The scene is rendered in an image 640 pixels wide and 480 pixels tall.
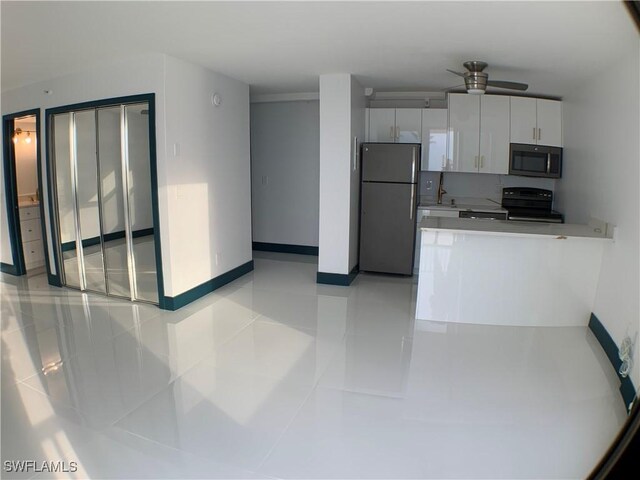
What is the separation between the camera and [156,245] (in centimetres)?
415

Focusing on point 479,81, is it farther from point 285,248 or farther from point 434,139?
point 285,248

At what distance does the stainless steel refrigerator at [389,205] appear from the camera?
17.1 feet

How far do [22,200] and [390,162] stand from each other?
5006 millimetres

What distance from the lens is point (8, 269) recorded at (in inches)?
221

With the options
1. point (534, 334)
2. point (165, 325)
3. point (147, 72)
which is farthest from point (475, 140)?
point (165, 325)

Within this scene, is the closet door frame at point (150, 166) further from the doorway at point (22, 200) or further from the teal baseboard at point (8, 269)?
the teal baseboard at point (8, 269)

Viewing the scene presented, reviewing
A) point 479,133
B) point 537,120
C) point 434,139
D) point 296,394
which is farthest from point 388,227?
point 296,394

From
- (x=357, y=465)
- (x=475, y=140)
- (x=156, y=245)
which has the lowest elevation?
(x=357, y=465)

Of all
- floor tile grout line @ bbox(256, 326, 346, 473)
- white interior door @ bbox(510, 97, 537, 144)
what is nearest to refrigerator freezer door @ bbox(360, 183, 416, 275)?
white interior door @ bbox(510, 97, 537, 144)

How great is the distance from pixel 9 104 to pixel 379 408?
5638 mm

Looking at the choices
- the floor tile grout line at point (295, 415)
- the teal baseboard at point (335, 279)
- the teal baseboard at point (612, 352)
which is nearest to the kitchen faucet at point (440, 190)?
the teal baseboard at point (335, 279)

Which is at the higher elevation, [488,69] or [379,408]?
[488,69]

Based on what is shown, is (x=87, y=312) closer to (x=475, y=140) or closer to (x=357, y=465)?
(x=357, y=465)

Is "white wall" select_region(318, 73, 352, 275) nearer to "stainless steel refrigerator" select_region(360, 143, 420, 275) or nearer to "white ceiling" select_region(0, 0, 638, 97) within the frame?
"white ceiling" select_region(0, 0, 638, 97)
